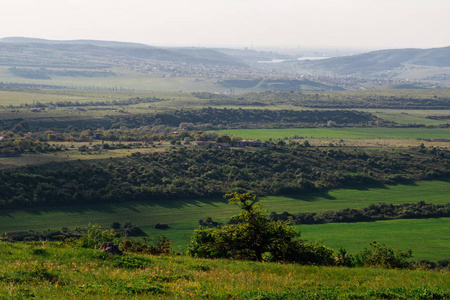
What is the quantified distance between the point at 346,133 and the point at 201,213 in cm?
7278

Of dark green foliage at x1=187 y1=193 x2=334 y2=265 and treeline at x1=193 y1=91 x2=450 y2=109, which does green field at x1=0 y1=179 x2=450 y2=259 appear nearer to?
dark green foliage at x1=187 y1=193 x2=334 y2=265

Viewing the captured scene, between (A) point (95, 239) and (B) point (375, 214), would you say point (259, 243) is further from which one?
(B) point (375, 214)

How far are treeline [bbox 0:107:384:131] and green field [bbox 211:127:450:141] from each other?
8.14 m

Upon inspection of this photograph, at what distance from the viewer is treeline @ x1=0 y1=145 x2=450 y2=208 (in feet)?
198

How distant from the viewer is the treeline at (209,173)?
60.3 m

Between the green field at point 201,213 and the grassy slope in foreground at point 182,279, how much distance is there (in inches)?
995

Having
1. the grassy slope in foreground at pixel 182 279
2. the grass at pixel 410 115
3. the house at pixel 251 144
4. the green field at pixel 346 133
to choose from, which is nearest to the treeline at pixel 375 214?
the house at pixel 251 144

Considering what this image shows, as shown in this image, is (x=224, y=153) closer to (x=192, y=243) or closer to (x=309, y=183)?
(x=309, y=183)

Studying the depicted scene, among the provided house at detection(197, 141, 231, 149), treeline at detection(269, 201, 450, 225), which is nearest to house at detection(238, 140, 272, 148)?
house at detection(197, 141, 231, 149)

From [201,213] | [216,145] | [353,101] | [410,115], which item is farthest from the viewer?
[353,101]

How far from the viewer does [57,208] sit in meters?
56.2

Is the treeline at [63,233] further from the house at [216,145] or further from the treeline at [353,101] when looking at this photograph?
the treeline at [353,101]

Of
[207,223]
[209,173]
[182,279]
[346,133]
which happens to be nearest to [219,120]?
[346,133]

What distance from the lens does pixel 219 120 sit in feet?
457
